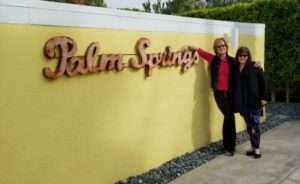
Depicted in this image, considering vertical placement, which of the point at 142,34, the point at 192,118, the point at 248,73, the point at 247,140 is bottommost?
the point at 247,140

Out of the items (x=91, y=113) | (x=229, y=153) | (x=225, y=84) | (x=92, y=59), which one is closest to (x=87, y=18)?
(x=92, y=59)

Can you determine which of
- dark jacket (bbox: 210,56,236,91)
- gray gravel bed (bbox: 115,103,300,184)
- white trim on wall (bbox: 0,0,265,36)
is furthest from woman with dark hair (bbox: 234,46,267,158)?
white trim on wall (bbox: 0,0,265,36)

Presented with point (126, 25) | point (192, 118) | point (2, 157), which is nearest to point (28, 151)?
point (2, 157)

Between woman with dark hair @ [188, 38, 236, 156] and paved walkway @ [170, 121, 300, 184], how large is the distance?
27 centimetres

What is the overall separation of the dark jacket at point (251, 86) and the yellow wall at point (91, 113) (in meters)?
0.86

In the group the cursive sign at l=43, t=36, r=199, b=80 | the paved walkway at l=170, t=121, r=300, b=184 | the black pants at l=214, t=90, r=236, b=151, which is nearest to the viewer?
the cursive sign at l=43, t=36, r=199, b=80

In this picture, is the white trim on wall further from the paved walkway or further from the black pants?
the paved walkway

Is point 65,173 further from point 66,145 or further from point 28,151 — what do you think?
point 28,151

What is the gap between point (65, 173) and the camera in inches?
198

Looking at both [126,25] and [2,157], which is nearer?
[2,157]

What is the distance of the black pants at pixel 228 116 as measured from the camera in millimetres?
7242

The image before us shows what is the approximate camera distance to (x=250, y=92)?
6.90 meters

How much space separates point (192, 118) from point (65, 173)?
297 cm

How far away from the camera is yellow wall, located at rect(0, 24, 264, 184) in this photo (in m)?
4.41
